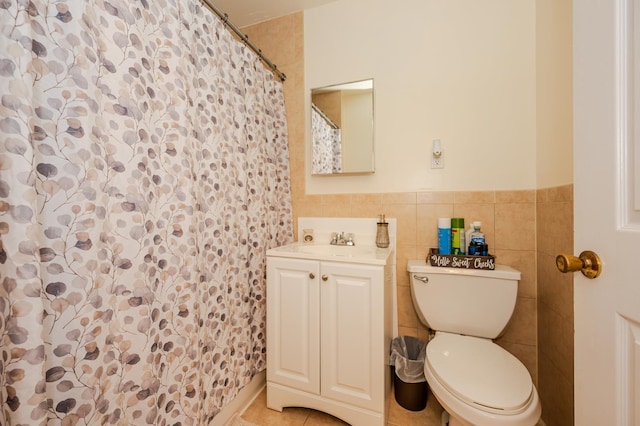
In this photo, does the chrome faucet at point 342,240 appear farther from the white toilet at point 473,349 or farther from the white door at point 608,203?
the white door at point 608,203

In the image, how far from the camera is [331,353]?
120 cm

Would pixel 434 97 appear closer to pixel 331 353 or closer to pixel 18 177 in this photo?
pixel 331 353

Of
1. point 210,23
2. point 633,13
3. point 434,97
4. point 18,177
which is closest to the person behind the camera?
point 633,13

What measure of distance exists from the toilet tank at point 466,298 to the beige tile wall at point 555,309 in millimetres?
159

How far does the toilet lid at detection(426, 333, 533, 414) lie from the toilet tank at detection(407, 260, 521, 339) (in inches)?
3.2

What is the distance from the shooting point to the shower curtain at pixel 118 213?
54cm

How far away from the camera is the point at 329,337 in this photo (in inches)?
47.4

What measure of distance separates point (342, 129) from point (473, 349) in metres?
1.38

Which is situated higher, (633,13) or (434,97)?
(434,97)

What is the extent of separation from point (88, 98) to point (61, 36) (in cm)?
15

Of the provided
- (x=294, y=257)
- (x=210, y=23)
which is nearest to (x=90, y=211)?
(x=294, y=257)

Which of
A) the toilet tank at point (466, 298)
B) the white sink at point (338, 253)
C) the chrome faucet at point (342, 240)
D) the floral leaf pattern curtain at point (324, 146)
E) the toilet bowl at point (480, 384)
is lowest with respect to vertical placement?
the toilet bowl at point (480, 384)

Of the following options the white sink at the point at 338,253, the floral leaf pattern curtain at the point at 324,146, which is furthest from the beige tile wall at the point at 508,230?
the white sink at the point at 338,253

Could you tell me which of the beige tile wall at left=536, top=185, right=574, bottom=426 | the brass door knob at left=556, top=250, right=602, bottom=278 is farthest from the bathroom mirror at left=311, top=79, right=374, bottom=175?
the brass door knob at left=556, top=250, right=602, bottom=278
